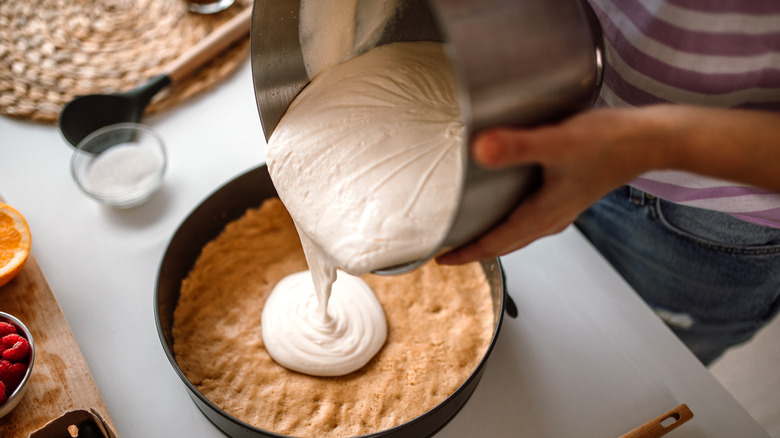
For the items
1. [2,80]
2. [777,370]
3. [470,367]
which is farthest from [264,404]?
[777,370]

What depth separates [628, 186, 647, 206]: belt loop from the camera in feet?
3.79

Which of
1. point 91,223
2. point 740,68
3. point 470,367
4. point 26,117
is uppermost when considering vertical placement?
point 740,68

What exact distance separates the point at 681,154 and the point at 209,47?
1243 millimetres

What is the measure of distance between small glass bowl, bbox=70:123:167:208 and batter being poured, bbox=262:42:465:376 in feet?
1.82

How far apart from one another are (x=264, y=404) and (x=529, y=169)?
0.70 meters

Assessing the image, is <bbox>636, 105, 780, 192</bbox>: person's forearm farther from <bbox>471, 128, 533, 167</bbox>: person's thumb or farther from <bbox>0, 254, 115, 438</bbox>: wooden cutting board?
<bbox>0, 254, 115, 438</bbox>: wooden cutting board

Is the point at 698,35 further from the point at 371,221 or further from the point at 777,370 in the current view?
the point at 777,370

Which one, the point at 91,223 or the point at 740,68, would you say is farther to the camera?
the point at 91,223

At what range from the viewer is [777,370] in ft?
6.15

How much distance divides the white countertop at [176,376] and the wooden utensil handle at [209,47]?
0.47ft

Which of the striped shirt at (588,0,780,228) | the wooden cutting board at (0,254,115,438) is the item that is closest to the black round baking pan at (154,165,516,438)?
the wooden cutting board at (0,254,115,438)

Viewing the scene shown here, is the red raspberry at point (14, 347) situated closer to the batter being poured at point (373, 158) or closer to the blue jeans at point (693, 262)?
the batter being poured at point (373, 158)

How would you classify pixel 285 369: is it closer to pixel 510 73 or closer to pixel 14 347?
pixel 14 347

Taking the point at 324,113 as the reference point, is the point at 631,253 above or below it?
below
